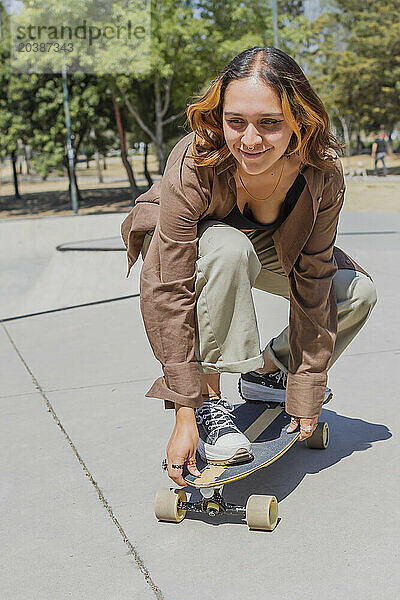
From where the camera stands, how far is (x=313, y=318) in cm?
242

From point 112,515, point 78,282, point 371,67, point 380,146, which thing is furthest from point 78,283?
point 371,67

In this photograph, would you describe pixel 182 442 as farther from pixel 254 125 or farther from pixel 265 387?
pixel 254 125

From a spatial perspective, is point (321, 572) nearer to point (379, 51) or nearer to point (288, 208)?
point (288, 208)

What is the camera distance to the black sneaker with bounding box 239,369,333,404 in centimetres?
284

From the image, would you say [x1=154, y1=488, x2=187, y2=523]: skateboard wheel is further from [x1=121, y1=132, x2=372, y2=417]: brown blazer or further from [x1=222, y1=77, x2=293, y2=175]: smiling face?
[x1=222, y1=77, x2=293, y2=175]: smiling face

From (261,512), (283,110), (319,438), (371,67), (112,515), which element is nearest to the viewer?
(283,110)

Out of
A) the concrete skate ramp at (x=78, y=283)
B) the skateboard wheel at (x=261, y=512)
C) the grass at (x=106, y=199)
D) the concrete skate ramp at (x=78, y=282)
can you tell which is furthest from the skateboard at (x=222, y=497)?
the grass at (x=106, y=199)

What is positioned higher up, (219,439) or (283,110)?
(283,110)

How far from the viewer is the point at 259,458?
91.6 inches

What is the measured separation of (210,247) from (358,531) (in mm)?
940

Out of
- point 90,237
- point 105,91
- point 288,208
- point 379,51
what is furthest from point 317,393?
point 379,51

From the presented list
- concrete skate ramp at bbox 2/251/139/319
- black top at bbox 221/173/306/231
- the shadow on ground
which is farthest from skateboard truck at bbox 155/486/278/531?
the shadow on ground

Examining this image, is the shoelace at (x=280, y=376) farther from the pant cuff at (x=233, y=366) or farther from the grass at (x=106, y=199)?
the grass at (x=106, y=199)

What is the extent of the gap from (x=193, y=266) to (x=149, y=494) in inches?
33.1
